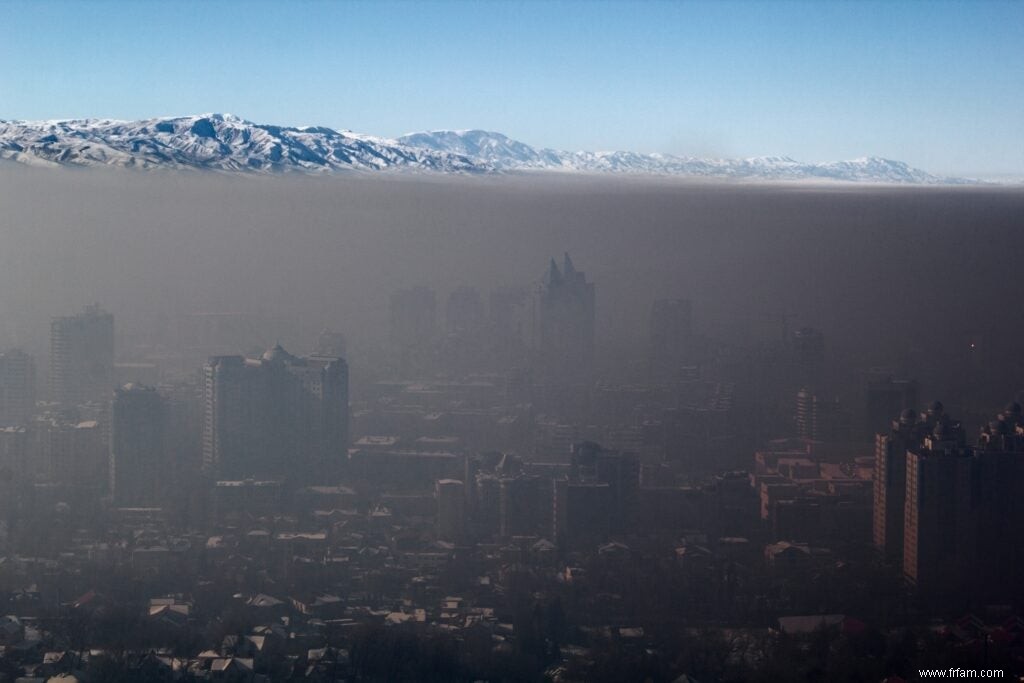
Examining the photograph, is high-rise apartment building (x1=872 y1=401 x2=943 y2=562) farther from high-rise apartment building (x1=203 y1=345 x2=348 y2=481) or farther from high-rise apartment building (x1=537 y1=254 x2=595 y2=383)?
high-rise apartment building (x1=203 y1=345 x2=348 y2=481)

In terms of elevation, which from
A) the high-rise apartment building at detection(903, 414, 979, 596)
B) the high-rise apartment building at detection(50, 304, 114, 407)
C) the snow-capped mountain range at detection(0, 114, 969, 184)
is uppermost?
the snow-capped mountain range at detection(0, 114, 969, 184)

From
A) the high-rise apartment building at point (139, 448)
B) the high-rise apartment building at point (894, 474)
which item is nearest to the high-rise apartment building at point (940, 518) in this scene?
the high-rise apartment building at point (894, 474)

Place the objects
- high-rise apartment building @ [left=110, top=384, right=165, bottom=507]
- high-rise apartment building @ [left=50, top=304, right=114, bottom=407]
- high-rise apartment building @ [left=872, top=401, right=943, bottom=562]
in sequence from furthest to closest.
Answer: high-rise apartment building @ [left=50, top=304, right=114, bottom=407]
high-rise apartment building @ [left=110, top=384, right=165, bottom=507]
high-rise apartment building @ [left=872, top=401, right=943, bottom=562]

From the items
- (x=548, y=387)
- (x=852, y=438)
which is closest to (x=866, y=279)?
(x=852, y=438)

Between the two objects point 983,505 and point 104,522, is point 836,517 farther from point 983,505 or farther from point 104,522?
point 104,522

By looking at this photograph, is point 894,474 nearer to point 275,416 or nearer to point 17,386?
point 275,416

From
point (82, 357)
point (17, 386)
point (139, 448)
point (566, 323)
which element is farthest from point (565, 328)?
point (17, 386)

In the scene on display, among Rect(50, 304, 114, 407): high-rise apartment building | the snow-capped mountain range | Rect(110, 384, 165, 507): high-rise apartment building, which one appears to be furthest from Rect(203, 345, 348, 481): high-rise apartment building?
the snow-capped mountain range
